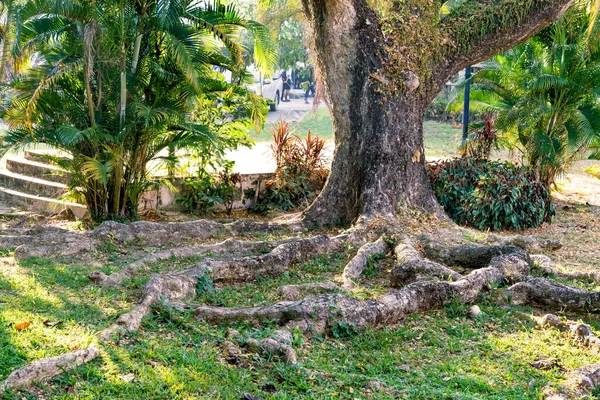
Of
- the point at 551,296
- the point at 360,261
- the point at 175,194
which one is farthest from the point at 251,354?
the point at 175,194

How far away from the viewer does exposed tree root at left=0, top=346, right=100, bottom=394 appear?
426 centimetres

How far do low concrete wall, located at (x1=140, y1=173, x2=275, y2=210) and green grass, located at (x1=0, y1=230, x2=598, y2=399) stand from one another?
399cm

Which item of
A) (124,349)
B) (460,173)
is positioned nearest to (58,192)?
(460,173)

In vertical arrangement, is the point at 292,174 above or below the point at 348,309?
above

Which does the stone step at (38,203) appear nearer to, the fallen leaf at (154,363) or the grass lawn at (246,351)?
the grass lawn at (246,351)

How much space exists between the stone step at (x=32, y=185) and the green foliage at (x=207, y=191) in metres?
1.78

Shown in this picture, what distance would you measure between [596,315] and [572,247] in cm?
335

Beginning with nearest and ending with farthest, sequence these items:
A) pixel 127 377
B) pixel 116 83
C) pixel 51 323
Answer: pixel 127 377 → pixel 51 323 → pixel 116 83

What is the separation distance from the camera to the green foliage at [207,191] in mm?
11320

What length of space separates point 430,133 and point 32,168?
12.3 m

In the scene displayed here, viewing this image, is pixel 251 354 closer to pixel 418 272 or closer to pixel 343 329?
pixel 343 329

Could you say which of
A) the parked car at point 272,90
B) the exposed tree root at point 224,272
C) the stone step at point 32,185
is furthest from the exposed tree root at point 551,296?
the parked car at point 272,90

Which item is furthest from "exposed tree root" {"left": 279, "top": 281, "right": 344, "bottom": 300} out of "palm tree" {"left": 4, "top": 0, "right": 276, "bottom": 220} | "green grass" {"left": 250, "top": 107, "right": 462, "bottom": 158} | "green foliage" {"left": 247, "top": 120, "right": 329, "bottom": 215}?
"green grass" {"left": 250, "top": 107, "right": 462, "bottom": 158}

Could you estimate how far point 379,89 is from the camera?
9742 mm
